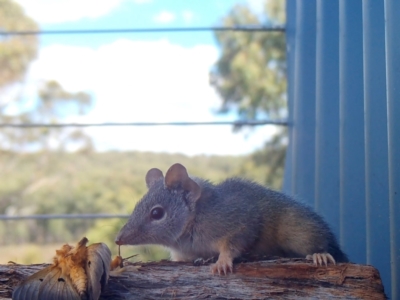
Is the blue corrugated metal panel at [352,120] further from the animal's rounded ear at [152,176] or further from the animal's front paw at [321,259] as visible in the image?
the animal's rounded ear at [152,176]

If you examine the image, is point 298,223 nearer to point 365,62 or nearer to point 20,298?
point 365,62

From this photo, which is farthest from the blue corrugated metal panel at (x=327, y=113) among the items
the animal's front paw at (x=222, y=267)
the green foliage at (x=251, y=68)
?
the green foliage at (x=251, y=68)

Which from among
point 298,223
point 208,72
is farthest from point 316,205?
point 208,72

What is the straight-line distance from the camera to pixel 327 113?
3.02m

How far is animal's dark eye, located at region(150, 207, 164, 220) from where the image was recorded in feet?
8.23

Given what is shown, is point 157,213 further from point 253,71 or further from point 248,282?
point 253,71

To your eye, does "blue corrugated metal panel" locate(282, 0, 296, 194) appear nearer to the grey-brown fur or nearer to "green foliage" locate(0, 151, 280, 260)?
the grey-brown fur

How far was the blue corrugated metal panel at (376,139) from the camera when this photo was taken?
2.23 m

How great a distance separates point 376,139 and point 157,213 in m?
1.16

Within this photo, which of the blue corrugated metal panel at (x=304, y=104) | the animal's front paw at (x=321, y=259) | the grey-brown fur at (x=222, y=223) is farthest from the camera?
the blue corrugated metal panel at (x=304, y=104)

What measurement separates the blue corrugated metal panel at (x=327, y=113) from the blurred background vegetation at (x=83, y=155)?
2312 mm

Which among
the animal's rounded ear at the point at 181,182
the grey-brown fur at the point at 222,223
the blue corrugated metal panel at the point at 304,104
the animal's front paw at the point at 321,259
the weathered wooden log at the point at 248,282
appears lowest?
the weathered wooden log at the point at 248,282

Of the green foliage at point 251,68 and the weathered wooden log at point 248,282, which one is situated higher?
the green foliage at point 251,68

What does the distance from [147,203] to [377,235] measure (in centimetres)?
116
